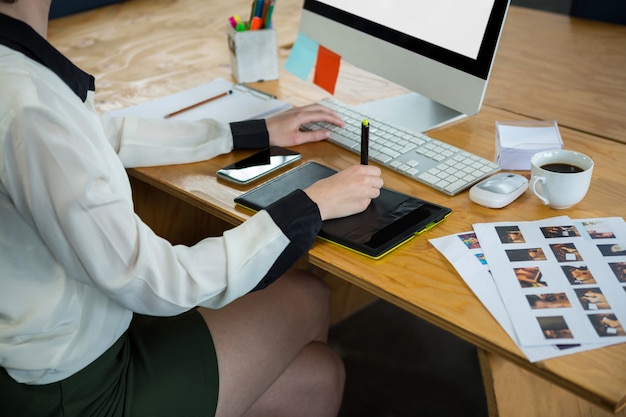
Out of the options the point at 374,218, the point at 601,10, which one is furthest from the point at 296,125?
the point at 601,10

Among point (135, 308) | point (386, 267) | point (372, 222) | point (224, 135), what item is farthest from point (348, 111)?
point (135, 308)

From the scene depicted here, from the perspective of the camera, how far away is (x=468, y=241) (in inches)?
40.1

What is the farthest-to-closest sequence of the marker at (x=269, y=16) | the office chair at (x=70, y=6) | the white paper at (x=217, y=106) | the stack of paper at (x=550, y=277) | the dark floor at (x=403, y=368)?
the office chair at (x=70, y=6), the dark floor at (x=403, y=368), the marker at (x=269, y=16), the white paper at (x=217, y=106), the stack of paper at (x=550, y=277)

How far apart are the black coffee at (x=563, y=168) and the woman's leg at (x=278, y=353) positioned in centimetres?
48

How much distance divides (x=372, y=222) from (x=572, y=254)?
28cm

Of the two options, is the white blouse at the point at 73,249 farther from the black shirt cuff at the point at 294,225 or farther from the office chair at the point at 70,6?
the office chair at the point at 70,6

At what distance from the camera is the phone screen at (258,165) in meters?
1.22

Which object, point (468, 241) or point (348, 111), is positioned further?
point (348, 111)

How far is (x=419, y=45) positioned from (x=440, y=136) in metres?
0.18

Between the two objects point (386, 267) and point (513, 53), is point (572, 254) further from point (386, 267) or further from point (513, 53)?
point (513, 53)

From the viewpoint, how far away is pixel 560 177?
106 cm

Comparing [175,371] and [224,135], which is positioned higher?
[224,135]

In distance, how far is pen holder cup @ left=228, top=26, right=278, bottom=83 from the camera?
1650mm

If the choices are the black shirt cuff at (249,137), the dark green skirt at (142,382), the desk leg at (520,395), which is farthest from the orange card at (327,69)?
the desk leg at (520,395)
